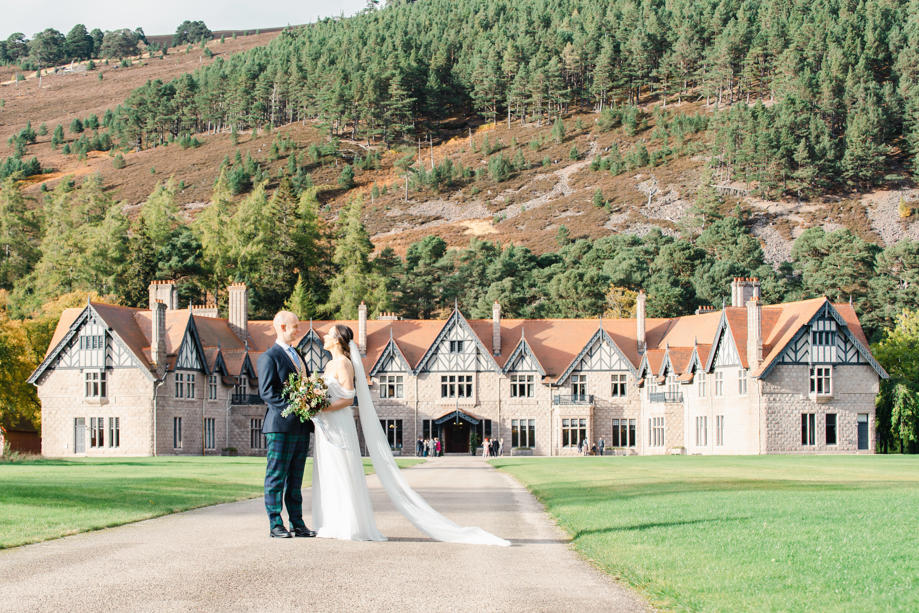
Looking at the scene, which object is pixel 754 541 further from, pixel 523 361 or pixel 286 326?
pixel 523 361

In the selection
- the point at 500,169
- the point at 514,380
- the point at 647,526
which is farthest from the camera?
the point at 500,169

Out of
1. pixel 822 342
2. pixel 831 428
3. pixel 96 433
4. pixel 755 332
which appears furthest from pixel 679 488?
pixel 96 433

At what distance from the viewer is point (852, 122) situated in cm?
13662

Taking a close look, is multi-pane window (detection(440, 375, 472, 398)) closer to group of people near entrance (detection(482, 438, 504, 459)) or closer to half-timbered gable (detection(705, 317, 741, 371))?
group of people near entrance (detection(482, 438, 504, 459))

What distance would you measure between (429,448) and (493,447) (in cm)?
373

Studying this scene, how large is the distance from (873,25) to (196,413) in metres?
131

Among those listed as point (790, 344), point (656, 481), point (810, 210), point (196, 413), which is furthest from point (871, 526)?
point (810, 210)

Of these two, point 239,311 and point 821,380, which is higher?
point 239,311

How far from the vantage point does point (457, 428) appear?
66.2 meters

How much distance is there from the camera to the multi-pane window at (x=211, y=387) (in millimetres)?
60250

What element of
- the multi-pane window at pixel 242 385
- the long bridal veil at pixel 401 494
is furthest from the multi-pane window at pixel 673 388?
the long bridal veil at pixel 401 494

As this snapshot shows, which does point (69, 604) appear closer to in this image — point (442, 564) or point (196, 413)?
point (442, 564)

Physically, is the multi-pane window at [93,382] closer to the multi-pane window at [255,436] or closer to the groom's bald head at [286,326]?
the multi-pane window at [255,436]

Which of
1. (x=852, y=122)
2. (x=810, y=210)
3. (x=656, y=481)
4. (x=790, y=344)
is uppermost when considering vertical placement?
(x=852, y=122)
